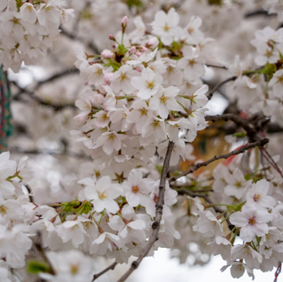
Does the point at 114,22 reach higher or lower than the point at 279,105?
higher

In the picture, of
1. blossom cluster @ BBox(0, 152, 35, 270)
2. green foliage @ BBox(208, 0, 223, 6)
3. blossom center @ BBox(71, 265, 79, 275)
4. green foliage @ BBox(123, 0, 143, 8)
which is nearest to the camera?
blossom center @ BBox(71, 265, 79, 275)

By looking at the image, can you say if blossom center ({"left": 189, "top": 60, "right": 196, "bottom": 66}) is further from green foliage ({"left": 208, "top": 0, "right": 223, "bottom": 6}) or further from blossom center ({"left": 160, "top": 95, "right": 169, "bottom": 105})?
green foliage ({"left": 208, "top": 0, "right": 223, "bottom": 6})

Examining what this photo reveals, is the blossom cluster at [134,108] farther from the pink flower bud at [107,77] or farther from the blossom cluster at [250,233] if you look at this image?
the blossom cluster at [250,233]

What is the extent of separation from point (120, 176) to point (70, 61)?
265 cm

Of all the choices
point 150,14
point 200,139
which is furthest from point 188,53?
point 200,139

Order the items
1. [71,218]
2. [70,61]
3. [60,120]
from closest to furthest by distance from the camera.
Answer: [71,218] → [60,120] → [70,61]

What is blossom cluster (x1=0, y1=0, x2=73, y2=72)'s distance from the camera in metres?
0.88

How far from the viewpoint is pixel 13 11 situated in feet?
2.91

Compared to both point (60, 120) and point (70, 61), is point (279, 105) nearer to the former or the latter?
point (60, 120)

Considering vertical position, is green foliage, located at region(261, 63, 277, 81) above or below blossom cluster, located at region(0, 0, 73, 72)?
below

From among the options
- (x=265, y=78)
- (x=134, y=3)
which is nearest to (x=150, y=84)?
(x=265, y=78)

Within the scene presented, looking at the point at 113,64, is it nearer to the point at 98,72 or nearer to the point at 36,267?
the point at 98,72

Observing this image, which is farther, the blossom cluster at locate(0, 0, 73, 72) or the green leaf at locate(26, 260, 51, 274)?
the blossom cluster at locate(0, 0, 73, 72)

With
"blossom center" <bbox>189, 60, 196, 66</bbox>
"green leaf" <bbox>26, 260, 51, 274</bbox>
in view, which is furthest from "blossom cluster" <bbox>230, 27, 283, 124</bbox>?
"green leaf" <bbox>26, 260, 51, 274</bbox>
